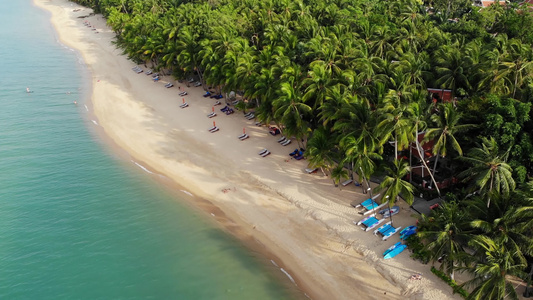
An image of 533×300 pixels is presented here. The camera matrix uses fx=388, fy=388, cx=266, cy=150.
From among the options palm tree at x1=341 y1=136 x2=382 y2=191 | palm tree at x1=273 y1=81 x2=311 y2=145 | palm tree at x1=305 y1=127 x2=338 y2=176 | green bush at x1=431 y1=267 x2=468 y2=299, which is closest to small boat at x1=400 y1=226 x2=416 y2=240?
green bush at x1=431 y1=267 x2=468 y2=299

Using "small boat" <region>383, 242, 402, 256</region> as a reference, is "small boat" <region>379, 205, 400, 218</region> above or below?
above

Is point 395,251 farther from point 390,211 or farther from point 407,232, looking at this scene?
point 390,211

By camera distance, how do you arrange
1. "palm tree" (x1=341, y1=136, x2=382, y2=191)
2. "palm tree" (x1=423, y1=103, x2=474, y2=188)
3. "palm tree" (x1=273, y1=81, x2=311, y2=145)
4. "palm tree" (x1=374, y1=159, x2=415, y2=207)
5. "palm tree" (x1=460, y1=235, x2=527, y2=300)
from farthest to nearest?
"palm tree" (x1=273, y1=81, x2=311, y2=145) → "palm tree" (x1=341, y1=136, x2=382, y2=191) → "palm tree" (x1=374, y1=159, x2=415, y2=207) → "palm tree" (x1=423, y1=103, x2=474, y2=188) → "palm tree" (x1=460, y1=235, x2=527, y2=300)

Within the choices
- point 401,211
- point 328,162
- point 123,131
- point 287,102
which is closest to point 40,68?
point 123,131

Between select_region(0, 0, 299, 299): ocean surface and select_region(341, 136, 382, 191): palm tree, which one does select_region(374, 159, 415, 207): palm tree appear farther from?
select_region(0, 0, 299, 299): ocean surface

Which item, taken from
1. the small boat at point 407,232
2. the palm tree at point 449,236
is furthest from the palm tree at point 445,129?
the small boat at point 407,232

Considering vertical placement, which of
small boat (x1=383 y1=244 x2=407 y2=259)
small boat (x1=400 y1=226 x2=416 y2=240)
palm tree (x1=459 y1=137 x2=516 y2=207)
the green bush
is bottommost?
small boat (x1=383 y1=244 x2=407 y2=259)

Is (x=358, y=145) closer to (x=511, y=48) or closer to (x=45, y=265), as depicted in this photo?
(x=511, y=48)
